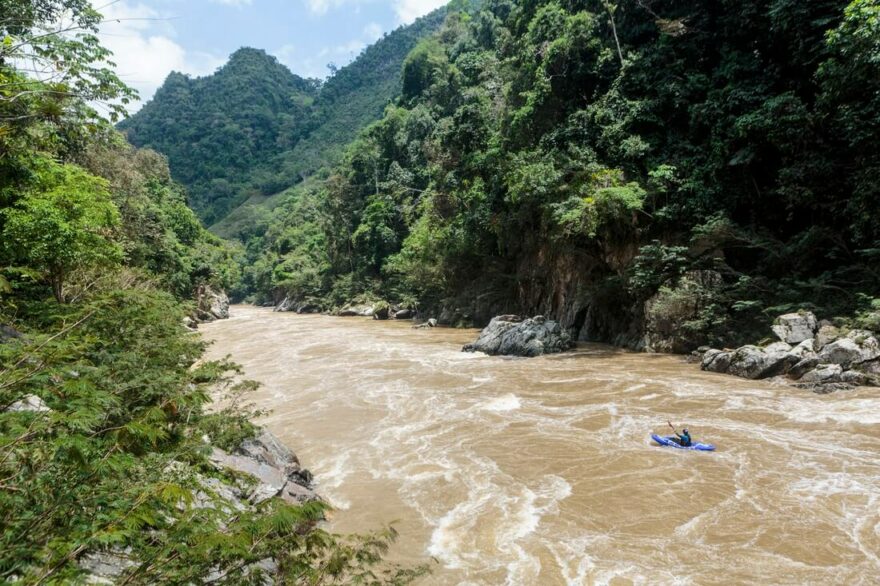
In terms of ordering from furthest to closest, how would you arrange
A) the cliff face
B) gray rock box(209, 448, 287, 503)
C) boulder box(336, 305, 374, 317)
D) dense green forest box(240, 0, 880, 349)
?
boulder box(336, 305, 374, 317) → the cliff face → dense green forest box(240, 0, 880, 349) → gray rock box(209, 448, 287, 503)

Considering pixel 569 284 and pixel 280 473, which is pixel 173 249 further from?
pixel 280 473

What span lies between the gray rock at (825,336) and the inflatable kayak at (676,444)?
229 inches

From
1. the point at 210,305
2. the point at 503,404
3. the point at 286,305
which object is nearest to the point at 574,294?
the point at 503,404

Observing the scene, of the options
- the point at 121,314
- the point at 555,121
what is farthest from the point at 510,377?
the point at 555,121

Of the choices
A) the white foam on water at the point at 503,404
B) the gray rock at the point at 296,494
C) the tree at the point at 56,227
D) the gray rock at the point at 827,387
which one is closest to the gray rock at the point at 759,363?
the gray rock at the point at 827,387

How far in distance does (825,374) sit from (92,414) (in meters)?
12.8

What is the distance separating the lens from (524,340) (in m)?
17.3

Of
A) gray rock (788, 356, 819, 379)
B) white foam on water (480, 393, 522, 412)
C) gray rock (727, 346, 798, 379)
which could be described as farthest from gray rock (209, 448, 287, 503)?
gray rock (788, 356, 819, 379)

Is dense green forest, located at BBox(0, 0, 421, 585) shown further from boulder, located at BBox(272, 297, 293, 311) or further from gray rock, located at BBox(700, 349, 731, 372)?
boulder, located at BBox(272, 297, 293, 311)

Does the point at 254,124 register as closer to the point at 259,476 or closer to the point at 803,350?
the point at 803,350

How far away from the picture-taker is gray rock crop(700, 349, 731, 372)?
12555 mm

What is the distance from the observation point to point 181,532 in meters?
2.46

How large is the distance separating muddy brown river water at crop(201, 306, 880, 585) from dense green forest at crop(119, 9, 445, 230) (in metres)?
78.6

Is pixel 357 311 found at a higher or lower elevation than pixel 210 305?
lower
